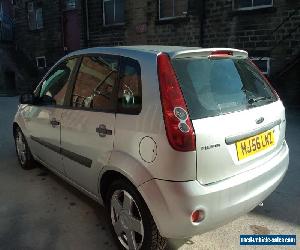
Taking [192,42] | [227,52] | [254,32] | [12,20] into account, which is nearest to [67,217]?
[227,52]

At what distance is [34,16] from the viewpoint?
56.7ft

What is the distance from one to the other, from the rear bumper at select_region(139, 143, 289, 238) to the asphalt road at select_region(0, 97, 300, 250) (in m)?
0.58

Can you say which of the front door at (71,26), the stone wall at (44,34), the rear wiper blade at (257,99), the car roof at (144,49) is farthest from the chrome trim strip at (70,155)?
the stone wall at (44,34)

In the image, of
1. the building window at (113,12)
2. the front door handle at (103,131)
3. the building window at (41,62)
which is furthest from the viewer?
the building window at (41,62)

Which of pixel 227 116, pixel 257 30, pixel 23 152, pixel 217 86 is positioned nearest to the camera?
pixel 227 116

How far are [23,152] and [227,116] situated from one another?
11.1 feet

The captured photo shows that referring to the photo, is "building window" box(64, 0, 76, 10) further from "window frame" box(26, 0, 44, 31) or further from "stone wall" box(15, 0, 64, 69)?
"window frame" box(26, 0, 44, 31)

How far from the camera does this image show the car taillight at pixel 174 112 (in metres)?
2.40

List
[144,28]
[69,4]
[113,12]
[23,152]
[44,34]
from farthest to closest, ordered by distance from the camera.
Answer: [44,34]
[69,4]
[113,12]
[144,28]
[23,152]

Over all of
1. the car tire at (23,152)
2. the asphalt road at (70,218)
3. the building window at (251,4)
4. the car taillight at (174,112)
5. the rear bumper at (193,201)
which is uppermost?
the building window at (251,4)

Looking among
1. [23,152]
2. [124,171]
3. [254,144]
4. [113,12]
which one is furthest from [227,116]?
[113,12]

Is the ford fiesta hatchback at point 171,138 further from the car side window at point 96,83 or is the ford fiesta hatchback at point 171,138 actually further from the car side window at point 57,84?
the car side window at point 57,84

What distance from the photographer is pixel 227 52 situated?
307 cm

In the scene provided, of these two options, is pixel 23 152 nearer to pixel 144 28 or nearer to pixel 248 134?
pixel 248 134
